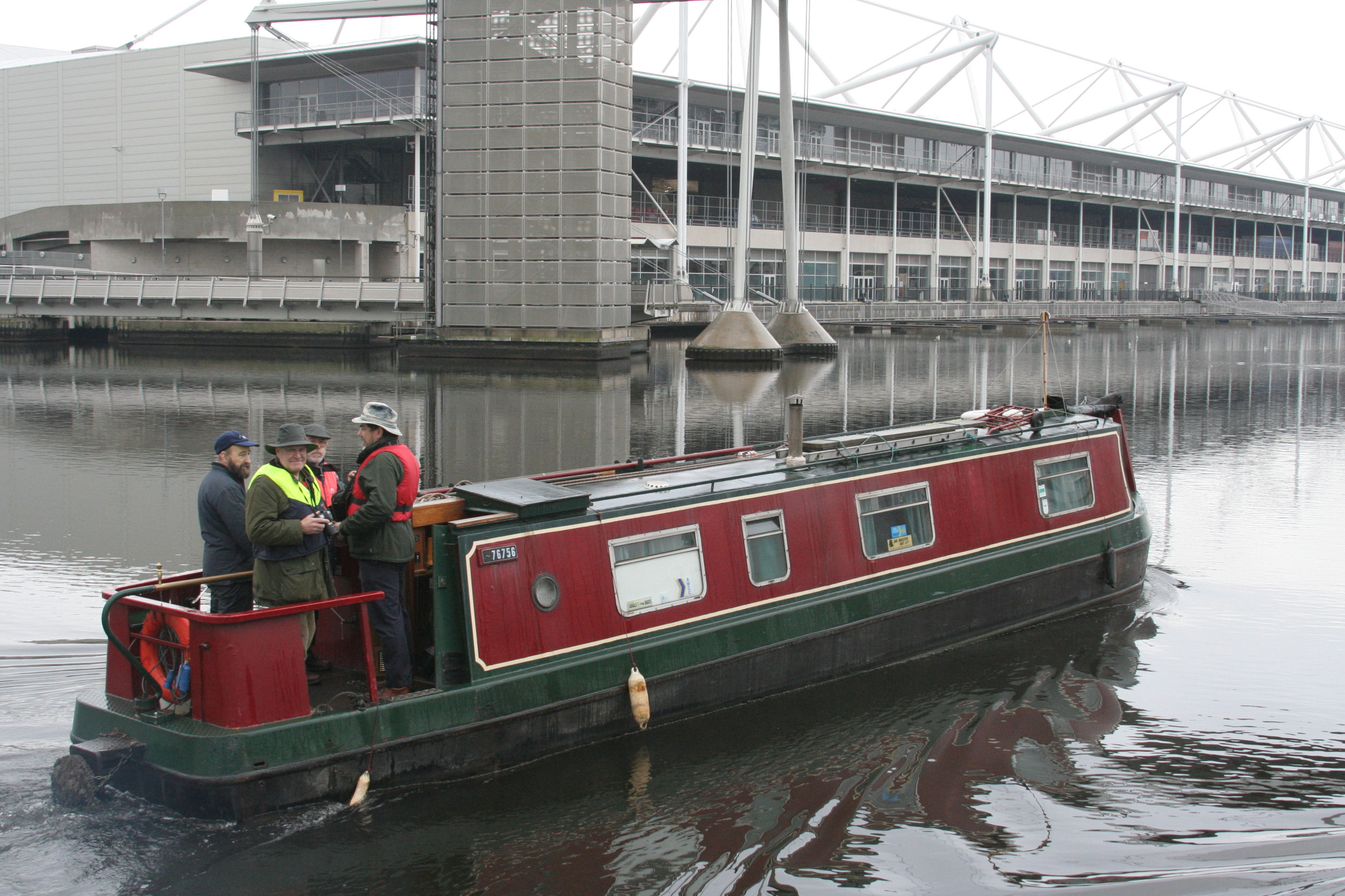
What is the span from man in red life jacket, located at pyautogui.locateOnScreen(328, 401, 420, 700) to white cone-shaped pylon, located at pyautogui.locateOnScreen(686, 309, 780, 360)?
37.9 meters

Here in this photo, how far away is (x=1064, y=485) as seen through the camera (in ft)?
39.8

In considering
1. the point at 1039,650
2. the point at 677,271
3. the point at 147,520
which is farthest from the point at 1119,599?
the point at 677,271

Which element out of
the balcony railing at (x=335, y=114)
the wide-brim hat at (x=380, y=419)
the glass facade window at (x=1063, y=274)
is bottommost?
the wide-brim hat at (x=380, y=419)

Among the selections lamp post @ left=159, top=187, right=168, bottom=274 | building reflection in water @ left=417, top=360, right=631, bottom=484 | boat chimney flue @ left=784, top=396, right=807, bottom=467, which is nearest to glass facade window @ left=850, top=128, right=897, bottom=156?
lamp post @ left=159, top=187, right=168, bottom=274

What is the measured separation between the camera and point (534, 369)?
131 ft

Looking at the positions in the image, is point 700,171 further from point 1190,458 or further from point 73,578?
point 73,578

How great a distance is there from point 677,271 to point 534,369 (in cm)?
2429

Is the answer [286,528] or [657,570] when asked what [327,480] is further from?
[657,570]

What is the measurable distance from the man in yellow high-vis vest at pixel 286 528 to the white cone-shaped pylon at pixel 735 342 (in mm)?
38065

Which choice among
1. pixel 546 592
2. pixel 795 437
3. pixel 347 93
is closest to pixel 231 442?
pixel 546 592

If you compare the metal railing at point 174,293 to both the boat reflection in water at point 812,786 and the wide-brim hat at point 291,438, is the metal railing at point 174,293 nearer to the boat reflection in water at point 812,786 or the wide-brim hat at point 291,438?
the boat reflection in water at point 812,786

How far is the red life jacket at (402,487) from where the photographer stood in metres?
7.43

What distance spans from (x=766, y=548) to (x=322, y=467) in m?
3.68

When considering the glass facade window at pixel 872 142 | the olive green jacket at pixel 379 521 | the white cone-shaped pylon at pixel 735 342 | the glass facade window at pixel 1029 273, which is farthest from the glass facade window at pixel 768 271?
the olive green jacket at pixel 379 521
